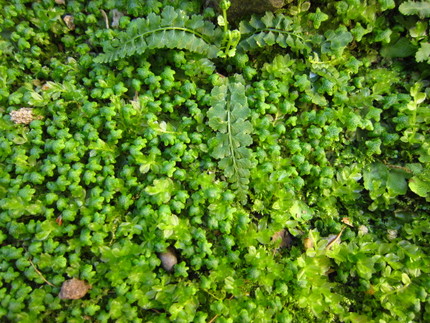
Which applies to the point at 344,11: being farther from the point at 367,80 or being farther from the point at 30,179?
the point at 30,179

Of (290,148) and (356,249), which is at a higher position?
(290,148)

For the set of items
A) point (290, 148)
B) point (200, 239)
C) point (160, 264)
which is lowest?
point (160, 264)

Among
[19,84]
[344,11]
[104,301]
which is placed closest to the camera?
[104,301]

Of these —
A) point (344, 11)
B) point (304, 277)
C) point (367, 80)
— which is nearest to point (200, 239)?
point (304, 277)

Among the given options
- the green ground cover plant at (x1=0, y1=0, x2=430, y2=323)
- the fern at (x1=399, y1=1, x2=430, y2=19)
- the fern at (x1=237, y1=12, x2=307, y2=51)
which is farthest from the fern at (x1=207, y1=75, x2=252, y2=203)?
the fern at (x1=399, y1=1, x2=430, y2=19)

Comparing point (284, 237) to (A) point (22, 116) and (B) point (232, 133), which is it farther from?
(A) point (22, 116)

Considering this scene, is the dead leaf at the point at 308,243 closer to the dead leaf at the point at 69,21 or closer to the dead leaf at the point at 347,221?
the dead leaf at the point at 347,221

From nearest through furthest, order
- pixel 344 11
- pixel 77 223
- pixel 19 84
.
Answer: pixel 77 223 < pixel 344 11 < pixel 19 84

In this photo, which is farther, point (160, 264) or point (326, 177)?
point (326, 177)
